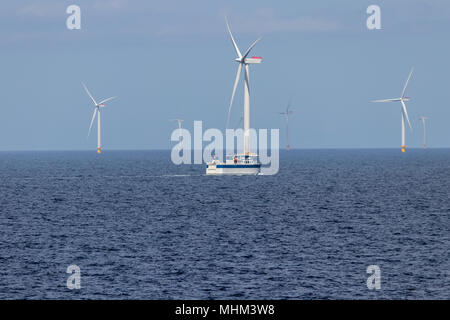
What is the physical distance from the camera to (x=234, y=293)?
139 feet

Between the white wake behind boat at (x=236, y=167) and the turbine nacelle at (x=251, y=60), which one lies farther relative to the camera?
the white wake behind boat at (x=236, y=167)

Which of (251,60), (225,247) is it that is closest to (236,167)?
(251,60)

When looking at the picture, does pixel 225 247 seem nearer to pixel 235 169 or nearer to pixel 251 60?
pixel 235 169

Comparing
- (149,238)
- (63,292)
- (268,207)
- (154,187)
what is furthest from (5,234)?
(154,187)

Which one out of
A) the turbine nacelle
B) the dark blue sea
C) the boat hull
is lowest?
the dark blue sea

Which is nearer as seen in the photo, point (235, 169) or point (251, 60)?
point (251, 60)

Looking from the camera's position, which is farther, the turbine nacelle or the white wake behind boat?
the white wake behind boat

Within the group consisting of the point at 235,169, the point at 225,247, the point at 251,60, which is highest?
the point at 251,60

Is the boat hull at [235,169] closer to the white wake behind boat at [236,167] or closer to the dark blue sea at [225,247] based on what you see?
the white wake behind boat at [236,167]

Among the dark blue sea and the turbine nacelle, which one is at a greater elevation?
the turbine nacelle

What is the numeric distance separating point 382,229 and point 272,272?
29991 mm

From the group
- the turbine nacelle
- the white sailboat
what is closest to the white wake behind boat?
the white sailboat

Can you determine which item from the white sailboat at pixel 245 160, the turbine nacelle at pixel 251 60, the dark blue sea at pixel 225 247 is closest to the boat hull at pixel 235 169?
the white sailboat at pixel 245 160

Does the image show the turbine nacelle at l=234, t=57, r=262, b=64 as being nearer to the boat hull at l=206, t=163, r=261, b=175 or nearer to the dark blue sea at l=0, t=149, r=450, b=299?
the boat hull at l=206, t=163, r=261, b=175
